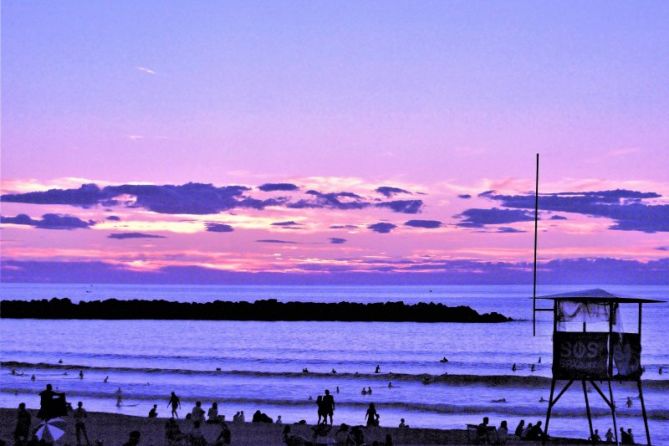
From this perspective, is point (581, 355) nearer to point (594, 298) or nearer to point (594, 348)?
point (594, 348)

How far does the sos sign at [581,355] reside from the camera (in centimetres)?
2162

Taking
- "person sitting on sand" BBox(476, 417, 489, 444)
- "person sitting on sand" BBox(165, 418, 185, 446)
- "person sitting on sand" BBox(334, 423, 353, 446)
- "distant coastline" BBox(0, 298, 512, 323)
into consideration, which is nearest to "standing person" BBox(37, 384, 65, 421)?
"person sitting on sand" BBox(165, 418, 185, 446)

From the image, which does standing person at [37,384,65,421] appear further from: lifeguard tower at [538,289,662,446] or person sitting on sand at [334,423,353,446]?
lifeguard tower at [538,289,662,446]

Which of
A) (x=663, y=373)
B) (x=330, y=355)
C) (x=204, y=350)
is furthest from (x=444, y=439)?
(x=204, y=350)

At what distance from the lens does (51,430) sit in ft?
70.0

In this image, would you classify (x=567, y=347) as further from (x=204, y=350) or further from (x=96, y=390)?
(x=204, y=350)

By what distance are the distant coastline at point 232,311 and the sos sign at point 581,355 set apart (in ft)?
378

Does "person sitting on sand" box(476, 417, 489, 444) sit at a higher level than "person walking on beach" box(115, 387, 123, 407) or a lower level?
higher

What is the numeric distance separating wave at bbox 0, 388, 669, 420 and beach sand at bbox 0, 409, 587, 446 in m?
11.7

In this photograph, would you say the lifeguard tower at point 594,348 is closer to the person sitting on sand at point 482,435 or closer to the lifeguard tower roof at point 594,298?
the lifeguard tower roof at point 594,298

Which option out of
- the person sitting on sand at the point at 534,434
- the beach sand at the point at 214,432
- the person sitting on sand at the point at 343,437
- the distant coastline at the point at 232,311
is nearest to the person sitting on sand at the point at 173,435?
the beach sand at the point at 214,432

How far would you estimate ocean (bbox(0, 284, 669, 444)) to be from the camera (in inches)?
A: 1650

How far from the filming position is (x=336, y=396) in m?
48.4

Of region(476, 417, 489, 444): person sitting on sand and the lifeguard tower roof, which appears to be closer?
the lifeguard tower roof
